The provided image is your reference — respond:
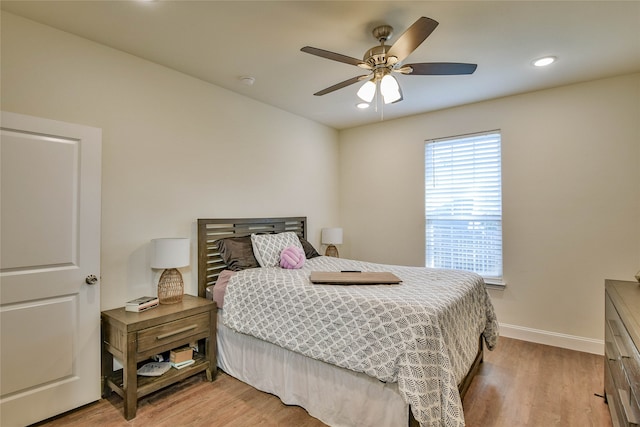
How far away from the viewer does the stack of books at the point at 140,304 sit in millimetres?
2361

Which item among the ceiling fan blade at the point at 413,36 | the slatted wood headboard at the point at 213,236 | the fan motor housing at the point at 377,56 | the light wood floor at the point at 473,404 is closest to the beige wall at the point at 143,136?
the slatted wood headboard at the point at 213,236

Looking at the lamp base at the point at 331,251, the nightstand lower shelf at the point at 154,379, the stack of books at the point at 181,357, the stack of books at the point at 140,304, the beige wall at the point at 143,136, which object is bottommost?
the nightstand lower shelf at the point at 154,379

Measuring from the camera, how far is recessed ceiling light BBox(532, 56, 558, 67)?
8.71 feet

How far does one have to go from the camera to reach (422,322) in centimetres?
175

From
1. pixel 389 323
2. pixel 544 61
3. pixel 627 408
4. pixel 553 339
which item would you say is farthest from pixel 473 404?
pixel 544 61

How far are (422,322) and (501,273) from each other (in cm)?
241

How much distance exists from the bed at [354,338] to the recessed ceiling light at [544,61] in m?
1.95

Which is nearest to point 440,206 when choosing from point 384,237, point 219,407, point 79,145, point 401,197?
point 401,197

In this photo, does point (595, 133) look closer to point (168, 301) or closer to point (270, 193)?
point (270, 193)

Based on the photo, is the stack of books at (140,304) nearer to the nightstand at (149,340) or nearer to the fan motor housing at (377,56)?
the nightstand at (149,340)

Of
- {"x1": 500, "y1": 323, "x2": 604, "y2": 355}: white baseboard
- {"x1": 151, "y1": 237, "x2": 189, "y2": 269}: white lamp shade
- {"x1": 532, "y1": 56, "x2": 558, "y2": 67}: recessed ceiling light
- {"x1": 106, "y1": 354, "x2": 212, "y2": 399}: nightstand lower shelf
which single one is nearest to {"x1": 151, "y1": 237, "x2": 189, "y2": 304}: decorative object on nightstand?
{"x1": 151, "y1": 237, "x2": 189, "y2": 269}: white lamp shade

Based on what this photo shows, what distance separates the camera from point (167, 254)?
8.22 feet

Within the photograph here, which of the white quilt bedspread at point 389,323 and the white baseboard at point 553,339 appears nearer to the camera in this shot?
the white quilt bedspread at point 389,323

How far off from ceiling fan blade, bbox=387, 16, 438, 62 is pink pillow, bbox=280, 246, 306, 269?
6.54 feet
